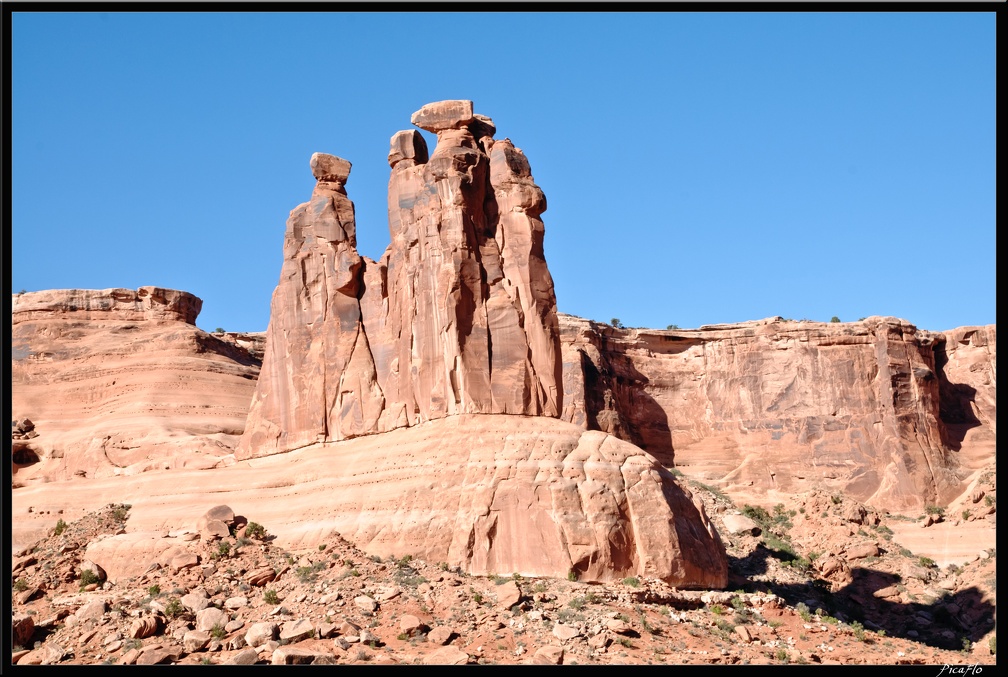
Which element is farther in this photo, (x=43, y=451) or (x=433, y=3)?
(x=43, y=451)

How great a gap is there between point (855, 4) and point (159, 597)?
29335mm

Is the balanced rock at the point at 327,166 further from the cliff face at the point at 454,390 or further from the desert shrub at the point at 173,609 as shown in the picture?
the desert shrub at the point at 173,609

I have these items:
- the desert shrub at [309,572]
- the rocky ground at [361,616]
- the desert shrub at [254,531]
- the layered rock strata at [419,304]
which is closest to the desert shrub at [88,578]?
the rocky ground at [361,616]

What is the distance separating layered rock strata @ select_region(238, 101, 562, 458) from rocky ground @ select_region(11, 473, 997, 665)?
21.6ft

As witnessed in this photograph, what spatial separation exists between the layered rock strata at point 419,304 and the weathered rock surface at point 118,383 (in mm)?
7930

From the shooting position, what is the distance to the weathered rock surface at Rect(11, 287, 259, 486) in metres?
67.8

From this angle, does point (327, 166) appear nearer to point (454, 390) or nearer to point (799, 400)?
point (454, 390)

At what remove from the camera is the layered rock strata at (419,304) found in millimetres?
51562

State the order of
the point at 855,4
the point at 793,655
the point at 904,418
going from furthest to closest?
the point at 904,418 < the point at 793,655 < the point at 855,4

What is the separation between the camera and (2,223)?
112 ft

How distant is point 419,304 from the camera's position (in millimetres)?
53344

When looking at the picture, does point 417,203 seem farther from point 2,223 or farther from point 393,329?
point 2,223

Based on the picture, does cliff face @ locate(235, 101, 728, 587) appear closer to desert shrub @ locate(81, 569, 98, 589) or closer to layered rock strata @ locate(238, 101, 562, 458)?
layered rock strata @ locate(238, 101, 562, 458)
